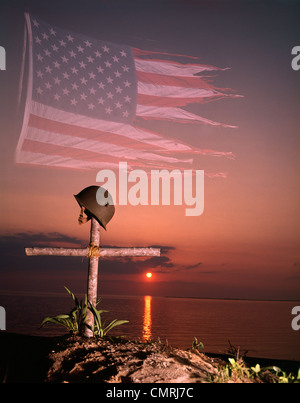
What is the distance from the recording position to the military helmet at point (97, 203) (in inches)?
297

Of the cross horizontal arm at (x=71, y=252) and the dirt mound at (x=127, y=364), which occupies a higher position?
the cross horizontal arm at (x=71, y=252)

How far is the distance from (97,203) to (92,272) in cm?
145

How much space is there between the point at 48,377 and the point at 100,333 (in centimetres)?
201

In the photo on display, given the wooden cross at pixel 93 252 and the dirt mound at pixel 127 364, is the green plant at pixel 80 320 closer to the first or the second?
the wooden cross at pixel 93 252

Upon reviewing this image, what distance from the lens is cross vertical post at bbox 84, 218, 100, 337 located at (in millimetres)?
7191

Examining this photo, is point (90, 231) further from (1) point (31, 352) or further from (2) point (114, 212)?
(1) point (31, 352)

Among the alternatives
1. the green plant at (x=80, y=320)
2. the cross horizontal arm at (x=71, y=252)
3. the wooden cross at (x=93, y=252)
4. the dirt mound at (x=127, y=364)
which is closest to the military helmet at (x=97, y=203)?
the wooden cross at (x=93, y=252)

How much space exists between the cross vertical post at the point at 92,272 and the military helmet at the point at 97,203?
7.9 inches

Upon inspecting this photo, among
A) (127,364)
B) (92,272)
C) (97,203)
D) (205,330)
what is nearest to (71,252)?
(92,272)

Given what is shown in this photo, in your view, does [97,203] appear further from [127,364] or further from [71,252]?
[127,364]

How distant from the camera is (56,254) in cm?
757

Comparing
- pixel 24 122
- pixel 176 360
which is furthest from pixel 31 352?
pixel 24 122

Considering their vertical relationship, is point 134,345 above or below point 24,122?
below
